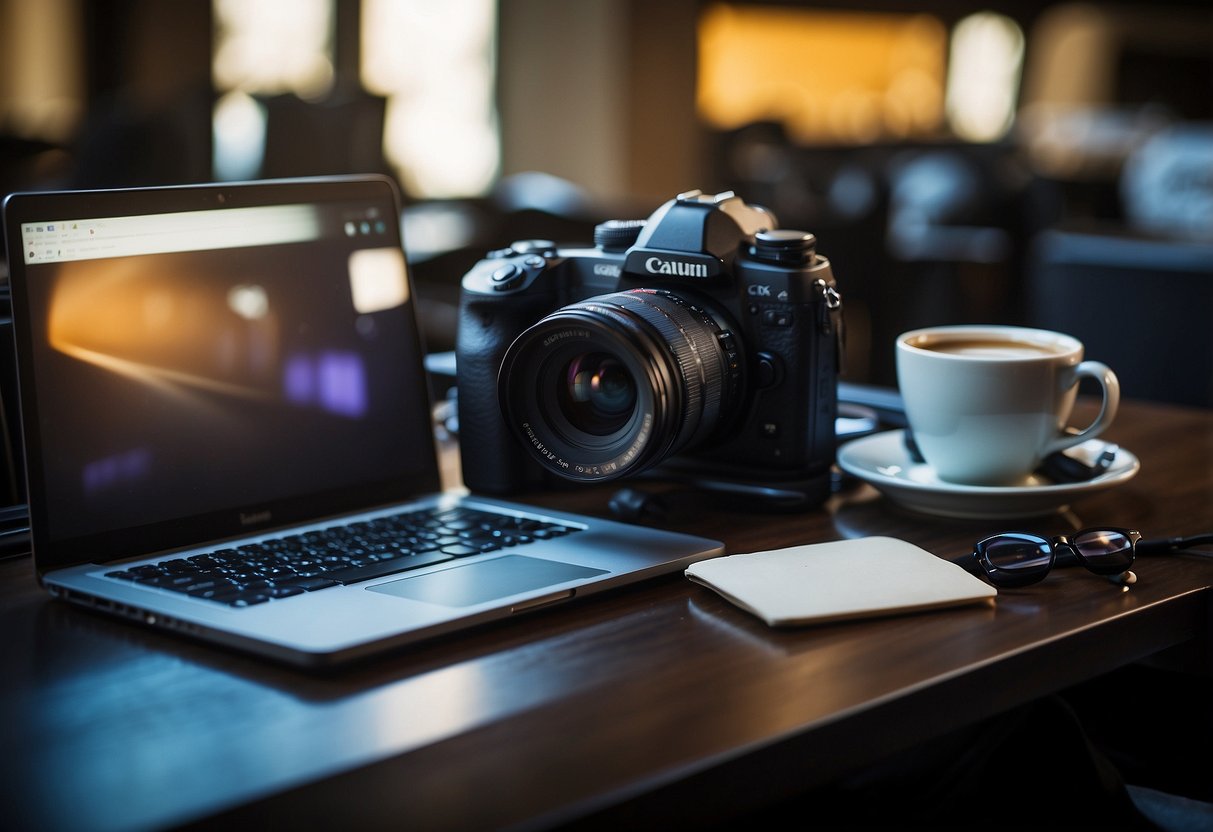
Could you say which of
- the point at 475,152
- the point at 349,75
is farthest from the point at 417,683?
the point at 475,152

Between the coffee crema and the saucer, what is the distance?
3.5 inches

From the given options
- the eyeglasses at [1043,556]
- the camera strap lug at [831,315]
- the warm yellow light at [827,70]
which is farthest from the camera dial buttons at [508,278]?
the warm yellow light at [827,70]

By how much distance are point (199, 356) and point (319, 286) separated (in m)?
0.10

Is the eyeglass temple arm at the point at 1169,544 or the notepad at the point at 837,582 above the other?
the notepad at the point at 837,582

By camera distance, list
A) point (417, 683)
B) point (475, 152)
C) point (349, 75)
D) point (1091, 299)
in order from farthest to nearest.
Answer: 1. point (475, 152)
2. point (349, 75)
3. point (1091, 299)
4. point (417, 683)

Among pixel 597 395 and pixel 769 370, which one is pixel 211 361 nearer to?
pixel 597 395

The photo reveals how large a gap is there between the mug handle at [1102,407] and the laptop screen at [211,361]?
1.47 ft

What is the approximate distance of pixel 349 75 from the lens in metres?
4.45

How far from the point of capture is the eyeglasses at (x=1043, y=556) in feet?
2.39

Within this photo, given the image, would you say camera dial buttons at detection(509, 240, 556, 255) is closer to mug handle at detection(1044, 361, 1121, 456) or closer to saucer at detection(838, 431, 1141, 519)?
saucer at detection(838, 431, 1141, 519)

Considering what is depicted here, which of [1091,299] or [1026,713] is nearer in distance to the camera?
[1026,713]

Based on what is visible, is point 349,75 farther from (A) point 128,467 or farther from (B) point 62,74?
(A) point 128,467

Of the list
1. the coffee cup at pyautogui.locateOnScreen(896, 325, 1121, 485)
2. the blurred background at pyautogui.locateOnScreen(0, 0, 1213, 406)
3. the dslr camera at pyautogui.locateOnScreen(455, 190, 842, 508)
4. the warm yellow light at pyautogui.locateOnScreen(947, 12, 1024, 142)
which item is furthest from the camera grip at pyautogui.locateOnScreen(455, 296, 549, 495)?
the warm yellow light at pyautogui.locateOnScreen(947, 12, 1024, 142)

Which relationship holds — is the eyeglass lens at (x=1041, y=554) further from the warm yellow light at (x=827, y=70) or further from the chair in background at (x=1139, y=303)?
the warm yellow light at (x=827, y=70)
